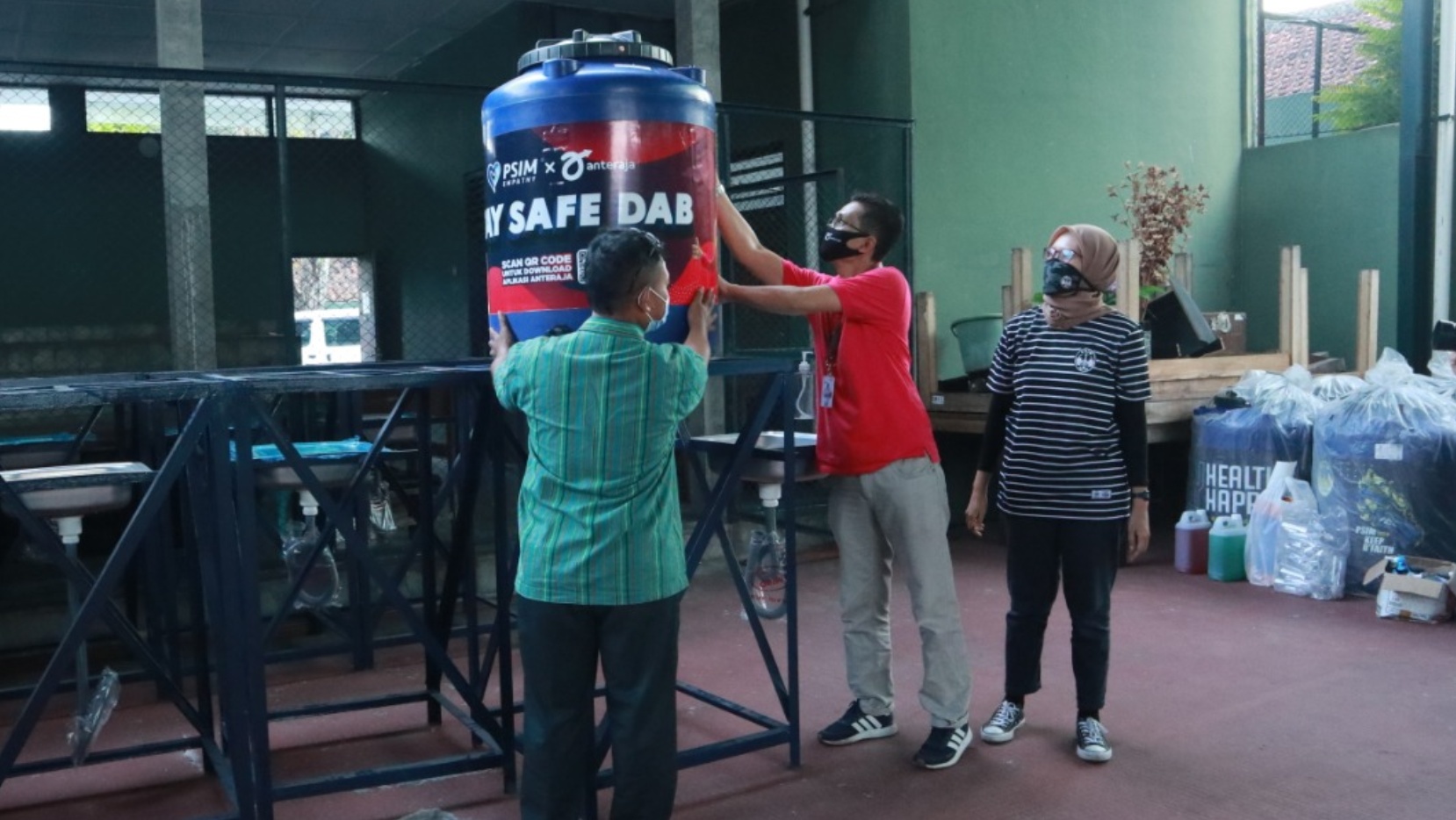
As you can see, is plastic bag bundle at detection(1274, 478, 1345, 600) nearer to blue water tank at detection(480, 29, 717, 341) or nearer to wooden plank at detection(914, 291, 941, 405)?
wooden plank at detection(914, 291, 941, 405)

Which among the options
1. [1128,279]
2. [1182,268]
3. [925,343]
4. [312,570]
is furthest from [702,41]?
[312,570]

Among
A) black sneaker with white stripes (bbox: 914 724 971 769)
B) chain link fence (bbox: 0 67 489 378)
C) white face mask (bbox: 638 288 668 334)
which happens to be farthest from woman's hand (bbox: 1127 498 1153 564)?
chain link fence (bbox: 0 67 489 378)

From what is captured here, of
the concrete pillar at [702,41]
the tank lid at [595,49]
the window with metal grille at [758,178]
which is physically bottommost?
the tank lid at [595,49]

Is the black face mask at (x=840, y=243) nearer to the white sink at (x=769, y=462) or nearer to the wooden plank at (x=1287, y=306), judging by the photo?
the white sink at (x=769, y=462)

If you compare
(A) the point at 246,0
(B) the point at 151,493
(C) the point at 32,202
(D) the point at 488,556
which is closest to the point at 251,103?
(C) the point at 32,202

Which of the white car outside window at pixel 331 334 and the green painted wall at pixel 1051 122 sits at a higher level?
the green painted wall at pixel 1051 122

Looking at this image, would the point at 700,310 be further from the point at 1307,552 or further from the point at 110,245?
the point at 110,245

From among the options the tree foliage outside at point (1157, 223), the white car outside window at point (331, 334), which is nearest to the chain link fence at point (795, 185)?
the tree foliage outside at point (1157, 223)

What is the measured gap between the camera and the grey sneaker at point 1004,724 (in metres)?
3.65

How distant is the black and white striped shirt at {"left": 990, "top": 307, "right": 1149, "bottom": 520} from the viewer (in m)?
3.43

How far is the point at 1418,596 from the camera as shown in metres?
5.02

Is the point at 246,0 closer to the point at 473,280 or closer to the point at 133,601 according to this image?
the point at 473,280

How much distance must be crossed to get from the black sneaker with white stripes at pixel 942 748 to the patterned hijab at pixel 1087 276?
3.98 feet

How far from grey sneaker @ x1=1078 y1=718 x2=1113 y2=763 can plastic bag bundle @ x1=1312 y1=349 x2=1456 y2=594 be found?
8.74 ft
